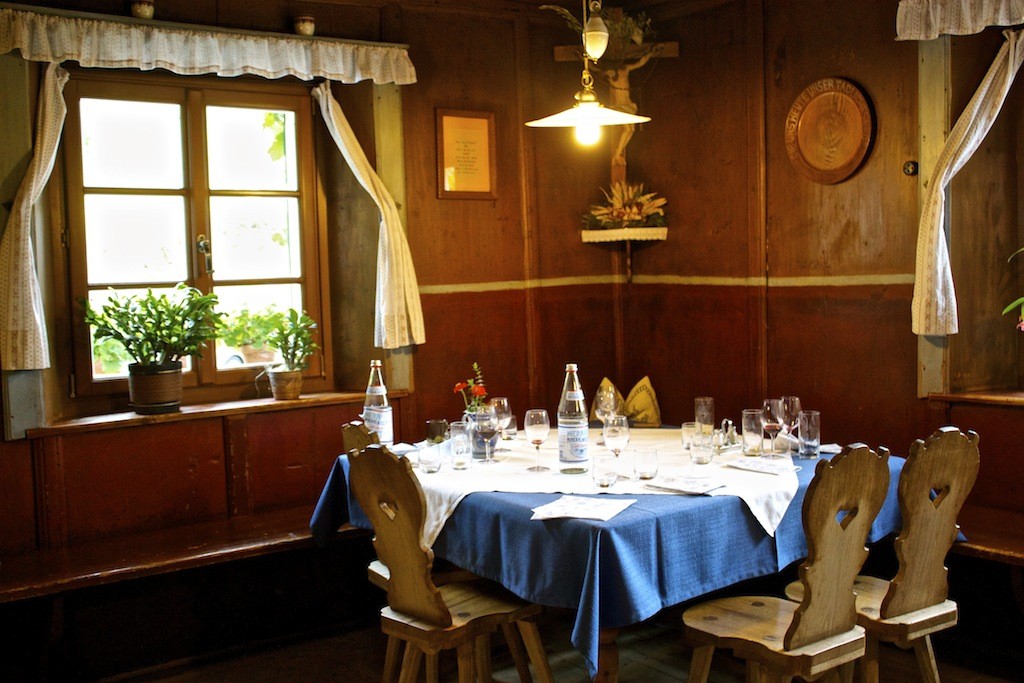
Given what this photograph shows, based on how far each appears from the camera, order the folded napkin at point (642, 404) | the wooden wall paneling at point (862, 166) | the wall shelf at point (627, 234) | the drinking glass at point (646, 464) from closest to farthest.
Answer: the drinking glass at point (646, 464) → the wooden wall paneling at point (862, 166) → the folded napkin at point (642, 404) → the wall shelf at point (627, 234)

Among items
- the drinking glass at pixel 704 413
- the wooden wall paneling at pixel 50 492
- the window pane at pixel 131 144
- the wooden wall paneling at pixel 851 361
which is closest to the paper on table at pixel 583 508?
the drinking glass at pixel 704 413

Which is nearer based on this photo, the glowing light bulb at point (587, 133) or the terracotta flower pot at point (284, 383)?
the glowing light bulb at point (587, 133)

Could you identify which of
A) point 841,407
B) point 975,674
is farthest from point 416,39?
point 975,674

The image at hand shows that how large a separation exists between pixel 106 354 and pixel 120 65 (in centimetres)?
122

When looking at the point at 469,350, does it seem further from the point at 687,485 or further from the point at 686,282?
the point at 687,485

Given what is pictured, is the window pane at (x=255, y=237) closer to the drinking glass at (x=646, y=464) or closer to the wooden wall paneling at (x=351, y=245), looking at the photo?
the wooden wall paneling at (x=351, y=245)

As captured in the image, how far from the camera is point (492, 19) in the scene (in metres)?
5.22

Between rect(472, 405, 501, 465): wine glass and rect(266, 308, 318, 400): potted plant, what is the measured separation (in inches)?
52.2

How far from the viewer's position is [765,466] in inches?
134

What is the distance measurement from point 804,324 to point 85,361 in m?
3.20

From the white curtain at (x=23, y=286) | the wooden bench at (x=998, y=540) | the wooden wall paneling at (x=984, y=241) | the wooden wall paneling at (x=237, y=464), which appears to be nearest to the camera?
the wooden bench at (x=998, y=540)

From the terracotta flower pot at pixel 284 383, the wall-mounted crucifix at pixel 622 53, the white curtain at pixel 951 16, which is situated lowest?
the terracotta flower pot at pixel 284 383

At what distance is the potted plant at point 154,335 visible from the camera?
14.2 ft

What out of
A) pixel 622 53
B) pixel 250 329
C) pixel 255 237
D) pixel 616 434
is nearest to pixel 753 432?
pixel 616 434
